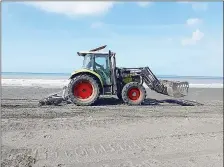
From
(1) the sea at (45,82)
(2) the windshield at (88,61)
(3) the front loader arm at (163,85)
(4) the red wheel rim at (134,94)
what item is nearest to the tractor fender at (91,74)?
(2) the windshield at (88,61)

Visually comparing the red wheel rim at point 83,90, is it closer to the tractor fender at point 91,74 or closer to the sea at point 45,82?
the tractor fender at point 91,74

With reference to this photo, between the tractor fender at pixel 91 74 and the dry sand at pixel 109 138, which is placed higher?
the tractor fender at pixel 91 74

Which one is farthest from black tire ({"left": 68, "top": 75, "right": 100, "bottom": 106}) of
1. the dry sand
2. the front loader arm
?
the front loader arm

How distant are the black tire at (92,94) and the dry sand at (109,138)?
1161 millimetres

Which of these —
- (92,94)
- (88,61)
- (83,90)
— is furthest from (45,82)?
(92,94)

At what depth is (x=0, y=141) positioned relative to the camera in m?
6.26

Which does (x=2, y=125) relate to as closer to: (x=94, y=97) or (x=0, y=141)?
(x=0, y=141)

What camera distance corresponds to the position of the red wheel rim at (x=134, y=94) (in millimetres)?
11727

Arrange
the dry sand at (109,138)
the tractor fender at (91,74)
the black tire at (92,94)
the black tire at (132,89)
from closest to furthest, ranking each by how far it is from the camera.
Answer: the dry sand at (109,138) < the black tire at (92,94) < the tractor fender at (91,74) < the black tire at (132,89)

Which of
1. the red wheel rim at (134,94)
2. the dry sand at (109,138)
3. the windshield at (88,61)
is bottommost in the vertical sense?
the dry sand at (109,138)

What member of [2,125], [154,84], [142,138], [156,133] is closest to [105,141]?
[142,138]

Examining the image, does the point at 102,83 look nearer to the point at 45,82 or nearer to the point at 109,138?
the point at 109,138

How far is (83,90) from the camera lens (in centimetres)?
1155

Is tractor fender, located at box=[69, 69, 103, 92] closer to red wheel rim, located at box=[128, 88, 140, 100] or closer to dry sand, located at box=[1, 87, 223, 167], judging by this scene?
red wheel rim, located at box=[128, 88, 140, 100]
